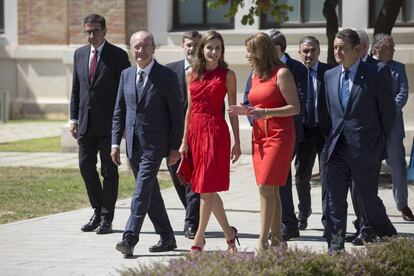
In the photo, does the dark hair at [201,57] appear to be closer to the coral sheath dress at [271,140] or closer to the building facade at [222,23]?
the coral sheath dress at [271,140]

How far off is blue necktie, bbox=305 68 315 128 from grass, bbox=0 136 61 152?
412 inches

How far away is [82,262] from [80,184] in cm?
615

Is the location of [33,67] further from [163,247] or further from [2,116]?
[163,247]

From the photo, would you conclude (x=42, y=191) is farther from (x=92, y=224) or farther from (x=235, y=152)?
(x=235, y=152)

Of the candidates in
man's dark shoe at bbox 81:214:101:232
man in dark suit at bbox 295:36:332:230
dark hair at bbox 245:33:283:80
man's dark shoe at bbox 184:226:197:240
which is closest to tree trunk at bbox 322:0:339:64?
man in dark suit at bbox 295:36:332:230

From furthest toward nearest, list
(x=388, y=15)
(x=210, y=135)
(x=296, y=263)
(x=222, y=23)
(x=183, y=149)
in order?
(x=222, y=23) → (x=388, y=15) → (x=183, y=149) → (x=210, y=135) → (x=296, y=263)

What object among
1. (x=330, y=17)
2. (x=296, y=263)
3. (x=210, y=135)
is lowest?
(x=296, y=263)

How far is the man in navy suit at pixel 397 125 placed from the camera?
11.2 metres

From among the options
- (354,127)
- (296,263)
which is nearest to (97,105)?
(354,127)

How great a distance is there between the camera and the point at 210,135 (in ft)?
31.0

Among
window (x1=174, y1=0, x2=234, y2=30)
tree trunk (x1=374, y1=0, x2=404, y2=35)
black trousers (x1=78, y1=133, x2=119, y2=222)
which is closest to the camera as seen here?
black trousers (x1=78, y1=133, x2=119, y2=222)

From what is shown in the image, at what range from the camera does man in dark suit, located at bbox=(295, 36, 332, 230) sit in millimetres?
10836

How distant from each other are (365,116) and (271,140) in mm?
790

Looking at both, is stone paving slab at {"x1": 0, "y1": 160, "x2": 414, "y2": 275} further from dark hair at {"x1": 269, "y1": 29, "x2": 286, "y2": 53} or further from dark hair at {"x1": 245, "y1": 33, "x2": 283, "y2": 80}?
dark hair at {"x1": 269, "y1": 29, "x2": 286, "y2": 53}
